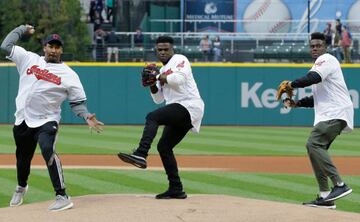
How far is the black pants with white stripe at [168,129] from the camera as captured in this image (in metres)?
9.23

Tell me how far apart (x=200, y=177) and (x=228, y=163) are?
217 cm

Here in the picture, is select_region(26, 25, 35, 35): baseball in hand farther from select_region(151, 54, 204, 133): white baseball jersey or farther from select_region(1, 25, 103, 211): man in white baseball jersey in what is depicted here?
select_region(151, 54, 204, 133): white baseball jersey

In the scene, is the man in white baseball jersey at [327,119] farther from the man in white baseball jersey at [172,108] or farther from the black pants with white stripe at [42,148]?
the black pants with white stripe at [42,148]

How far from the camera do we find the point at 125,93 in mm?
25375

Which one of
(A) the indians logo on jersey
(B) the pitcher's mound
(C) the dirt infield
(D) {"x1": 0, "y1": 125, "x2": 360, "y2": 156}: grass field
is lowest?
(D) {"x1": 0, "y1": 125, "x2": 360, "y2": 156}: grass field

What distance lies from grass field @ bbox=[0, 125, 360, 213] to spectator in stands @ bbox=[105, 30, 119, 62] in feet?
15.9

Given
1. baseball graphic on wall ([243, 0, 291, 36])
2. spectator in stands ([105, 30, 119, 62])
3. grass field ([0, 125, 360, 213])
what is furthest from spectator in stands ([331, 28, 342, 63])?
baseball graphic on wall ([243, 0, 291, 36])

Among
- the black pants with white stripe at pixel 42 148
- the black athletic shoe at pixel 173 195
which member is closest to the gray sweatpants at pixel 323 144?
the black athletic shoe at pixel 173 195

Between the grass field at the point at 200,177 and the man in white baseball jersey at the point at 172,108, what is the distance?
1650 mm

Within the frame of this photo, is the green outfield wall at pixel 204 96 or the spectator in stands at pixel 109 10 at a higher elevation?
the spectator in stands at pixel 109 10

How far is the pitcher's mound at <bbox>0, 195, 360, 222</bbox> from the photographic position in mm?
8188

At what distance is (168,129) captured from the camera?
964 cm

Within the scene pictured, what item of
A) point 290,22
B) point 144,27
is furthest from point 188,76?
point 290,22

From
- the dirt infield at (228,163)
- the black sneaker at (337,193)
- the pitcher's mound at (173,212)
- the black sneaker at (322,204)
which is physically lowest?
the dirt infield at (228,163)
